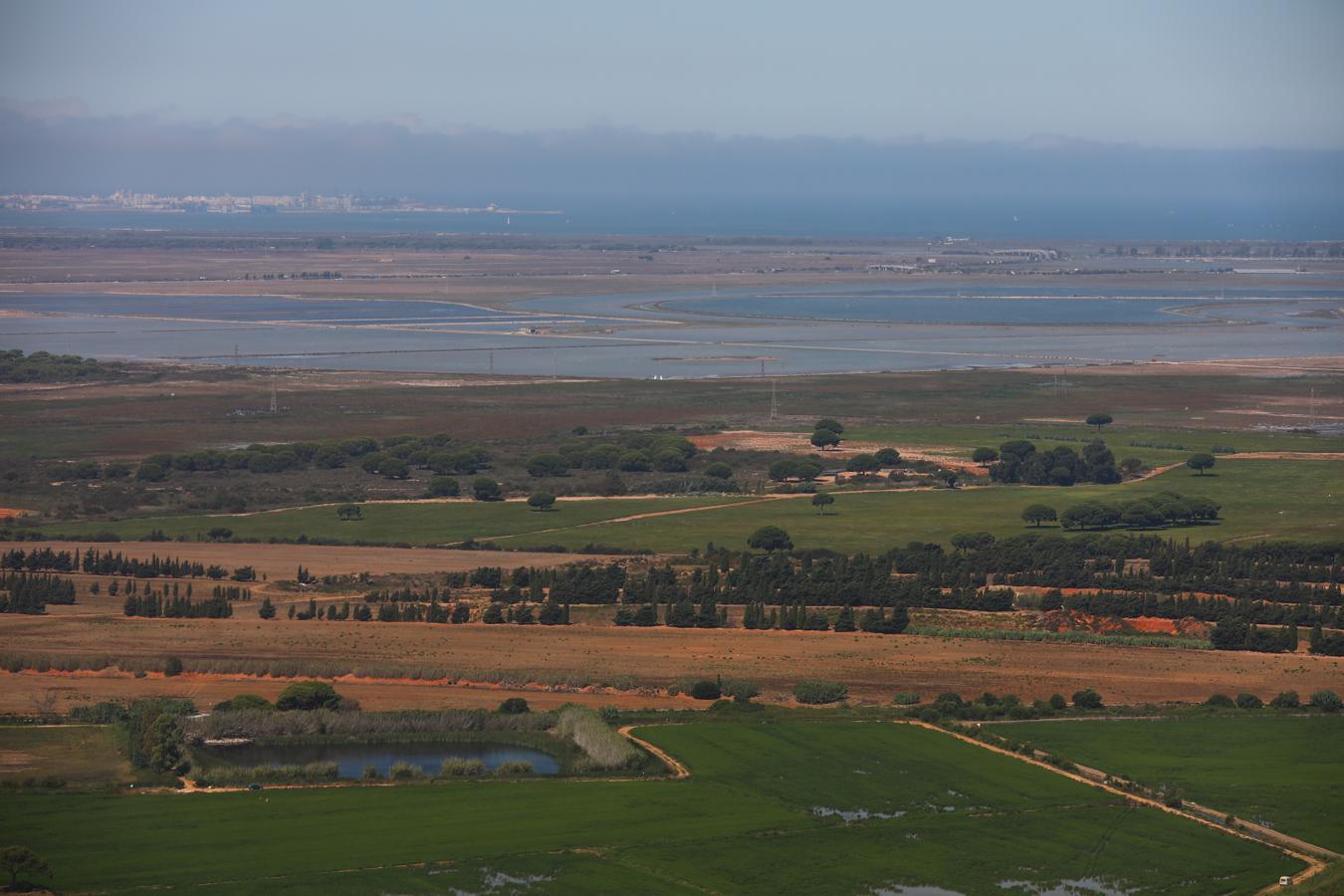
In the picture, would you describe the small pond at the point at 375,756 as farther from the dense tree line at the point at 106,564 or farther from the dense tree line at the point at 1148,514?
the dense tree line at the point at 1148,514

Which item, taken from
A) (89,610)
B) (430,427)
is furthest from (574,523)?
(430,427)

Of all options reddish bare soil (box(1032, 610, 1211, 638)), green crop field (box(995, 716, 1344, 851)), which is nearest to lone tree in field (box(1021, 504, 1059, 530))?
reddish bare soil (box(1032, 610, 1211, 638))

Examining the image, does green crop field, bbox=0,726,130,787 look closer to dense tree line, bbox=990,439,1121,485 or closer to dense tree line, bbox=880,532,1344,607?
dense tree line, bbox=880,532,1344,607

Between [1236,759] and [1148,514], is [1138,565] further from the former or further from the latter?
[1236,759]

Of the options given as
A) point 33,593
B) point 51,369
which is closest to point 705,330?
point 51,369

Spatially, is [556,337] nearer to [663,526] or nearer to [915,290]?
[915,290]

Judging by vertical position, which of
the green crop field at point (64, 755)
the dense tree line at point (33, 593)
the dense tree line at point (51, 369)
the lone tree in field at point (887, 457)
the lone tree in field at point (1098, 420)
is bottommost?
the green crop field at point (64, 755)

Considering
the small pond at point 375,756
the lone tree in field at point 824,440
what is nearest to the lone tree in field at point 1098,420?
the lone tree in field at point 824,440
